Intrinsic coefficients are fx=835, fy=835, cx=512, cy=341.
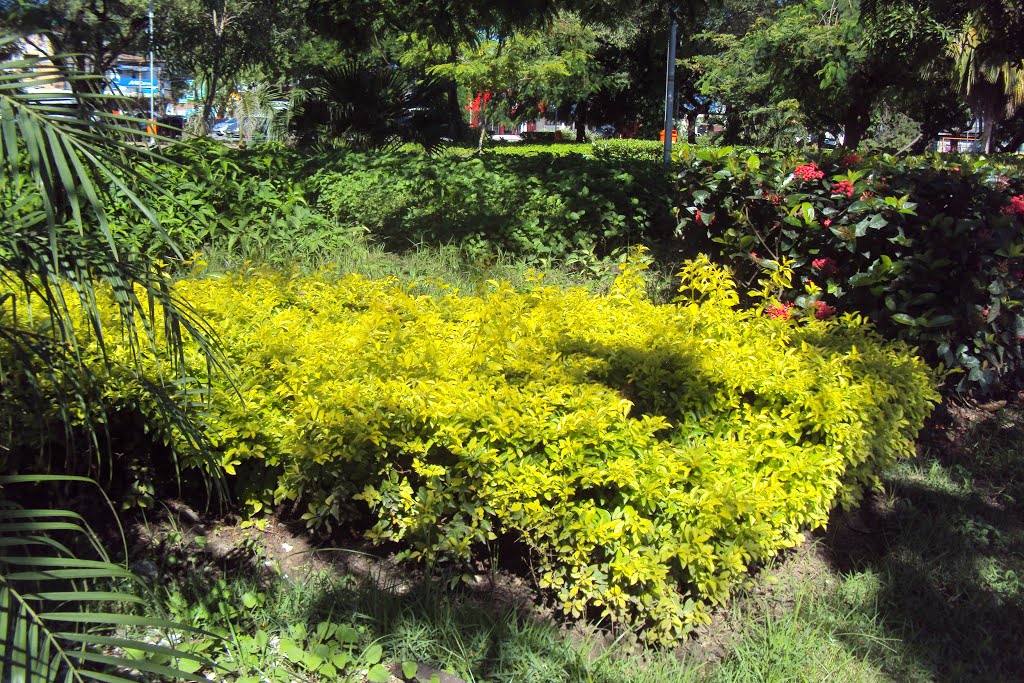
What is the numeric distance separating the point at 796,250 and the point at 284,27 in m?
8.91

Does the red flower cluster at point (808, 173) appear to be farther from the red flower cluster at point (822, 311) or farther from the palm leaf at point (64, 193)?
the palm leaf at point (64, 193)

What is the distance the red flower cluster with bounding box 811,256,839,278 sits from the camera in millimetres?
4969

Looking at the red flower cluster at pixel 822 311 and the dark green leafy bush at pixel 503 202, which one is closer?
the red flower cluster at pixel 822 311

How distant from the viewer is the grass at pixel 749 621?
8.71ft

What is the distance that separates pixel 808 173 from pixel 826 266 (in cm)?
62

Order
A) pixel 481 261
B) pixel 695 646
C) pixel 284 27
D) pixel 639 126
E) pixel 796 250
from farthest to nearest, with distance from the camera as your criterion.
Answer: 1. pixel 639 126
2. pixel 284 27
3. pixel 481 261
4. pixel 796 250
5. pixel 695 646

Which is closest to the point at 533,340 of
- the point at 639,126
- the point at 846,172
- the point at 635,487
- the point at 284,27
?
the point at 635,487

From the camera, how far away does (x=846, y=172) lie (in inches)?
212

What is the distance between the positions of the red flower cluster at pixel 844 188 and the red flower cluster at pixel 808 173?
19 cm

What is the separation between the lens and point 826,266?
498 cm

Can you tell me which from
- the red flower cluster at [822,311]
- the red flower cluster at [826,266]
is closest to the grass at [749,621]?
the red flower cluster at [822,311]

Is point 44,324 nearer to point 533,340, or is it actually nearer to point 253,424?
point 253,424

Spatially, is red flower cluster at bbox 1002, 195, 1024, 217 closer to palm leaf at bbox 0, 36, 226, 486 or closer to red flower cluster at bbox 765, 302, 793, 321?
red flower cluster at bbox 765, 302, 793, 321

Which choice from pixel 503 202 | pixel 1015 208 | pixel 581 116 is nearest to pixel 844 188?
pixel 1015 208
